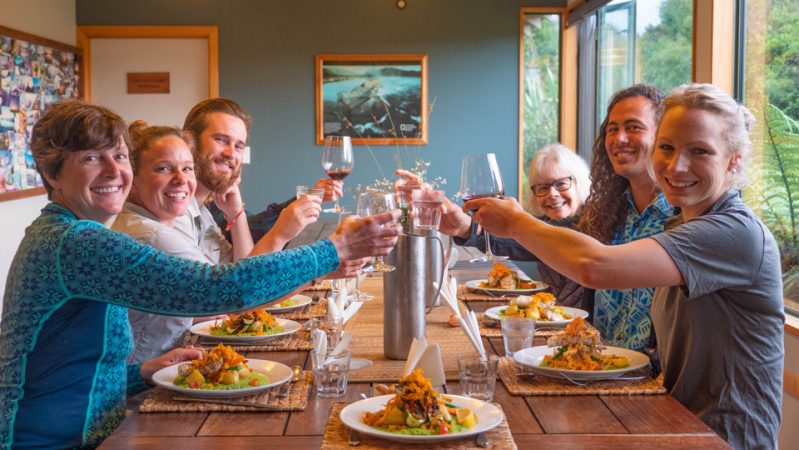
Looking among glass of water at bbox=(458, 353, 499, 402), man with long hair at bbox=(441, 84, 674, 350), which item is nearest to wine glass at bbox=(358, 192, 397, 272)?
glass of water at bbox=(458, 353, 499, 402)

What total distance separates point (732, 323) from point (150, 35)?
209 inches

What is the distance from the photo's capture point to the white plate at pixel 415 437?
113cm

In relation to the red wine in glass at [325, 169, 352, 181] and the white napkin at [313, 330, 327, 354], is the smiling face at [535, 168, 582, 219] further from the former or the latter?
the white napkin at [313, 330, 327, 354]

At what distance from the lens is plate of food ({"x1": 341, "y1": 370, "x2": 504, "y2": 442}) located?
3.72 ft

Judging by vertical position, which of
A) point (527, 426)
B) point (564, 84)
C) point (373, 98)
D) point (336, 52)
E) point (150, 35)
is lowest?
point (527, 426)

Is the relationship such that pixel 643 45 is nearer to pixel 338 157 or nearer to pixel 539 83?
pixel 539 83

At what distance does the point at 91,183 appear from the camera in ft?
4.83

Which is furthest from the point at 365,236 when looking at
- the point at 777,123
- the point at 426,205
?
the point at 777,123

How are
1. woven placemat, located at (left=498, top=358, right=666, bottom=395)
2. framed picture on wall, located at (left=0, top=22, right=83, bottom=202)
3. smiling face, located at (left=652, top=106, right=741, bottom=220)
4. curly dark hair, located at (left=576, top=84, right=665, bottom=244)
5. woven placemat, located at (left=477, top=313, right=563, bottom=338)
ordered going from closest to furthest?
woven placemat, located at (left=498, top=358, right=666, bottom=395)
smiling face, located at (left=652, top=106, right=741, bottom=220)
woven placemat, located at (left=477, top=313, right=563, bottom=338)
curly dark hair, located at (left=576, top=84, right=665, bottom=244)
framed picture on wall, located at (left=0, top=22, right=83, bottom=202)

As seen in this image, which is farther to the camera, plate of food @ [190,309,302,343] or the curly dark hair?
the curly dark hair

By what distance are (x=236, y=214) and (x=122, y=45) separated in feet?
12.2

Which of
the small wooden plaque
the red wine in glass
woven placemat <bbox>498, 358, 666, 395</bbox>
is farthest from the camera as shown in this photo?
the small wooden plaque

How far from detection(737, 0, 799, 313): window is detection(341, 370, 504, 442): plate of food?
6.55 ft

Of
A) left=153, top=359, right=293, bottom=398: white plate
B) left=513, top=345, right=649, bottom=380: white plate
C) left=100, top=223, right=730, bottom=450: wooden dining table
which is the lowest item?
left=100, top=223, right=730, bottom=450: wooden dining table
